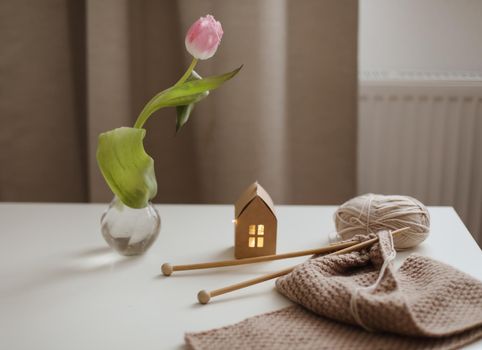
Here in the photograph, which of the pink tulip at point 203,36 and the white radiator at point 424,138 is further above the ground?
the pink tulip at point 203,36

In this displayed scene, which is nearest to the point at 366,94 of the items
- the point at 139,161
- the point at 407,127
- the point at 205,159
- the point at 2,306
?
the point at 407,127

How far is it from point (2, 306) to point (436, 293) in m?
0.48

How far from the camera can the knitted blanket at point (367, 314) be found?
639 millimetres

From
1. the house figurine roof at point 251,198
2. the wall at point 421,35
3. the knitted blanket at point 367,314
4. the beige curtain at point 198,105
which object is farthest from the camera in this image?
the wall at point 421,35

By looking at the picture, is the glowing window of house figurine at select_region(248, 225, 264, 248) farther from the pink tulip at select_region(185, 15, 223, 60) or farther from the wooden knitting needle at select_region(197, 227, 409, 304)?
the pink tulip at select_region(185, 15, 223, 60)

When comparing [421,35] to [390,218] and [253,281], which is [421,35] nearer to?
[390,218]

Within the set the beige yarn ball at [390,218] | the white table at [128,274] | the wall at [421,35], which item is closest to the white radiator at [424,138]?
the wall at [421,35]

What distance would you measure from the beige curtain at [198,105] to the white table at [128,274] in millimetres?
302

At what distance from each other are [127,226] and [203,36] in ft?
0.89

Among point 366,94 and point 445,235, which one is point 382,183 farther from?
point 445,235

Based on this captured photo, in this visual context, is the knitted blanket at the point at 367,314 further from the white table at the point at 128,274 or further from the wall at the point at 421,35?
the wall at the point at 421,35

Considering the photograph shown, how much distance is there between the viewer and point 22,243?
37.7 inches

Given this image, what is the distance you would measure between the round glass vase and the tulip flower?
42 mm

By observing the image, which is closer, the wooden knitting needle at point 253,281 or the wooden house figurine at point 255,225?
the wooden knitting needle at point 253,281
